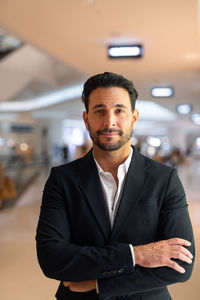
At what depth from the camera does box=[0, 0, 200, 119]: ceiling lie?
4.79 metres

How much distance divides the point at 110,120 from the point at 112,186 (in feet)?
1.16

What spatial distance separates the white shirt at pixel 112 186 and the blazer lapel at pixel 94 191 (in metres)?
0.04

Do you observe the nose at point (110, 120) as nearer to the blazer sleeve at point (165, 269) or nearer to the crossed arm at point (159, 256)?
the blazer sleeve at point (165, 269)

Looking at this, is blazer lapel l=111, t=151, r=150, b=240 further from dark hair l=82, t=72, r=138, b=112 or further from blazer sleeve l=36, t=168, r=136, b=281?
dark hair l=82, t=72, r=138, b=112

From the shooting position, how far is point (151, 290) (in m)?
1.68

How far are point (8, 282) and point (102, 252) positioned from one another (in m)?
3.08

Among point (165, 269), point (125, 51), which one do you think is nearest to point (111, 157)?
point (165, 269)

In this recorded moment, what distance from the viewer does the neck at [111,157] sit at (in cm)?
170

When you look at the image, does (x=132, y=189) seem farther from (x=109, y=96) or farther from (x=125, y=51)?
(x=125, y=51)

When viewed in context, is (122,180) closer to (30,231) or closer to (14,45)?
(30,231)

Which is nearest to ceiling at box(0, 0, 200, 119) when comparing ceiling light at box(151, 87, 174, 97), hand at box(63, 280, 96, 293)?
ceiling light at box(151, 87, 174, 97)

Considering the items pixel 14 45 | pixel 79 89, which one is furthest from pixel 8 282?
pixel 79 89

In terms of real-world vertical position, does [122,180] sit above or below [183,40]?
below

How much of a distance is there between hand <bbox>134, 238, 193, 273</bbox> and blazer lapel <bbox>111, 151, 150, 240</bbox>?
0.14m
